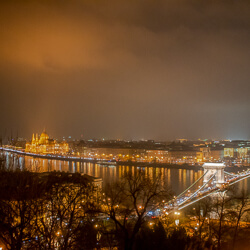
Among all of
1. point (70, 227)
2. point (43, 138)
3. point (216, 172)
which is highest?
point (43, 138)

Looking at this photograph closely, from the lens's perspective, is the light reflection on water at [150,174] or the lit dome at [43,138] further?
the lit dome at [43,138]

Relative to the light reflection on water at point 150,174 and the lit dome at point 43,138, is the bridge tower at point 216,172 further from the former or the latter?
the lit dome at point 43,138

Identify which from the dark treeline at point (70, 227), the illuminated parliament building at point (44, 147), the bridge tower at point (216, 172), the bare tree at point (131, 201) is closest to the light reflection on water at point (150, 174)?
the bridge tower at point (216, 172)

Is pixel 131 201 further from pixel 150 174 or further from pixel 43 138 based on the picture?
pixel 43 138

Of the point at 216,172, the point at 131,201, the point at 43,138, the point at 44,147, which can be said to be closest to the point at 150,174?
the point at 216,172

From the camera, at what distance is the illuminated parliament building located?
40.4 metres

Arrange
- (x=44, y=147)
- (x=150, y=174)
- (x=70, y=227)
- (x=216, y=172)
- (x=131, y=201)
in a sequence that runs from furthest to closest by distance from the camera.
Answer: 1. (x=44, y=147)
2. (x=150, y=174)
3. (x=216, y=172)
4. (x=131, y=201)
5. (x=70, y=227)

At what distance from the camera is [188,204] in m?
9.80

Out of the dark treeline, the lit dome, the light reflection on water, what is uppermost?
the lit dome

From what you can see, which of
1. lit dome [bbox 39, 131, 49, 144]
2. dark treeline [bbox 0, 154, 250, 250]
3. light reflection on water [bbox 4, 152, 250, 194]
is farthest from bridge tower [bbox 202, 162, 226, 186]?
lit dome [bbox 39, 131, 49, 144]

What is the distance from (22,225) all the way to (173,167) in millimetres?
21603

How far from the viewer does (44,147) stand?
4059 cm

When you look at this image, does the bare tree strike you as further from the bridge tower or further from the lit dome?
the lit dome

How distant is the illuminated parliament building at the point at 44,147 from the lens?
4038 centimetres
